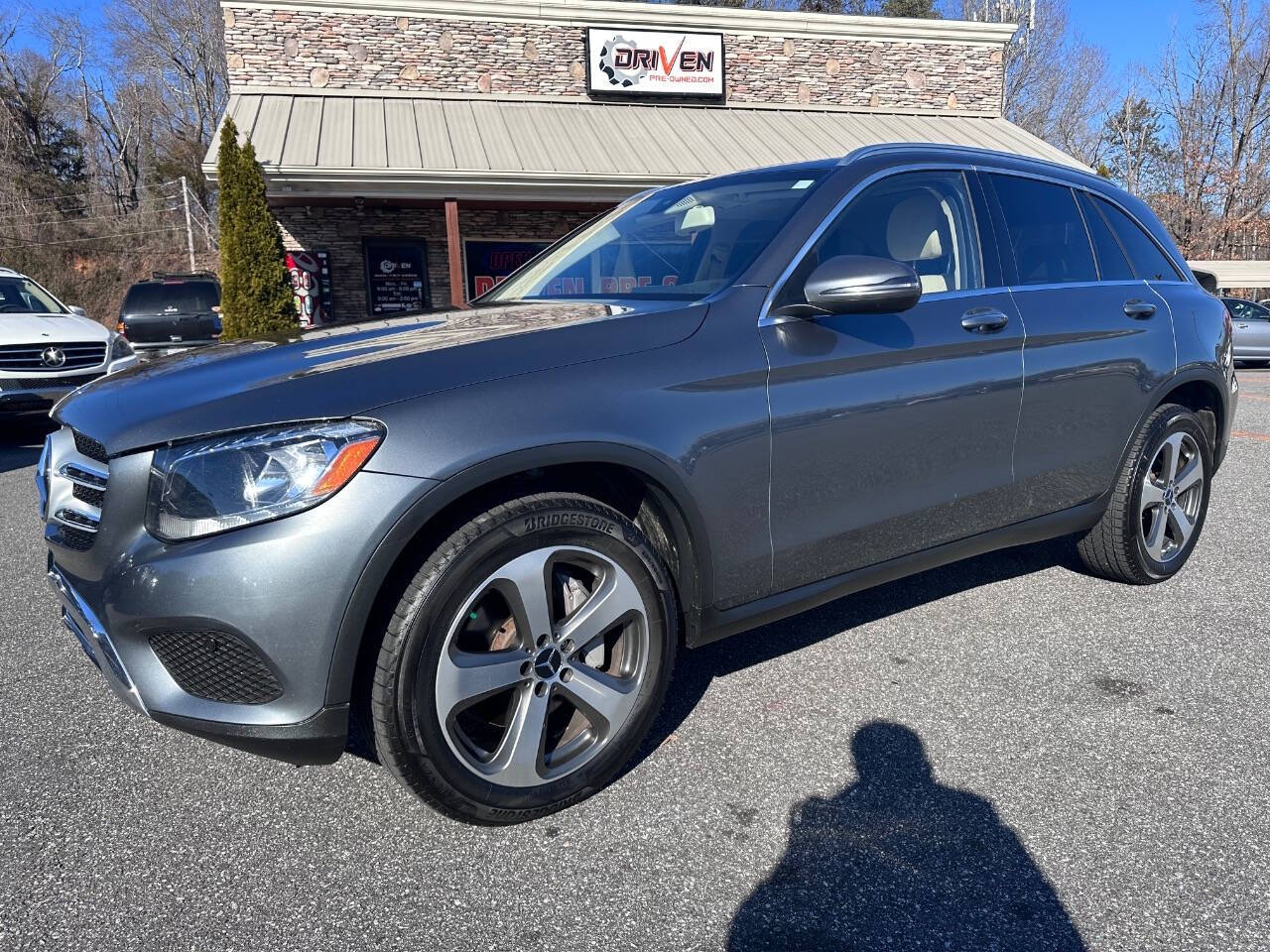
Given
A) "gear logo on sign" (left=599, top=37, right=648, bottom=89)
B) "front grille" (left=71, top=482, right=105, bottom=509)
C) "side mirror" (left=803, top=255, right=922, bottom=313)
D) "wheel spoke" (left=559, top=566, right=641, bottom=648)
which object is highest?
"gear logo on sign" (left=599, top=37, right=648, bottom=89)

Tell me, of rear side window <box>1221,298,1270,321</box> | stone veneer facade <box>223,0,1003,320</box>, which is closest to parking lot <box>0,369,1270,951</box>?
stone veneer facade <box>223,0,1003,320</box>

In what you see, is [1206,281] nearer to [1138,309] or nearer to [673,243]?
[1138,309]

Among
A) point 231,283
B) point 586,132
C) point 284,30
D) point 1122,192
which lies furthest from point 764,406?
point 284,30

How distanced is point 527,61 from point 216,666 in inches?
625

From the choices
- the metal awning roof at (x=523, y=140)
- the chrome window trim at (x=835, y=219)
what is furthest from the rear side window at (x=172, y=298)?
the chrome window trim at (x=835, y=219)

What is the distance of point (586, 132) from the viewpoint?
14.9 m

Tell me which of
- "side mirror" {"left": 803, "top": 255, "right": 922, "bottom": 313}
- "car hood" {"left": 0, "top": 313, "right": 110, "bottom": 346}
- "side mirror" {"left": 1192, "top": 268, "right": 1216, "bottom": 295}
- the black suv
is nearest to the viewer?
"side mirror" {"left": 803, "top": 255, "right": 922, "bottom": 313}

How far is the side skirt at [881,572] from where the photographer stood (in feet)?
8.45

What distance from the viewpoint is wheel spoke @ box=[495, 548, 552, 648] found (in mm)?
2133

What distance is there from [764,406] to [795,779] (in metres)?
1.04

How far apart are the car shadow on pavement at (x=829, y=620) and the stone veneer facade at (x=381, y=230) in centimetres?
1243

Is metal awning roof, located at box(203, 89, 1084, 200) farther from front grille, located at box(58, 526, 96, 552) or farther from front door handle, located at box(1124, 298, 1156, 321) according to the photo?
front grille, located at box(58, 526, 96, 552)

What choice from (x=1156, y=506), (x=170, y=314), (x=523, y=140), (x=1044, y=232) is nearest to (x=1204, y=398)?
(x=1156, y=506)

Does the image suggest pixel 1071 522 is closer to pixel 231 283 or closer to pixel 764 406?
pixel 764 406
